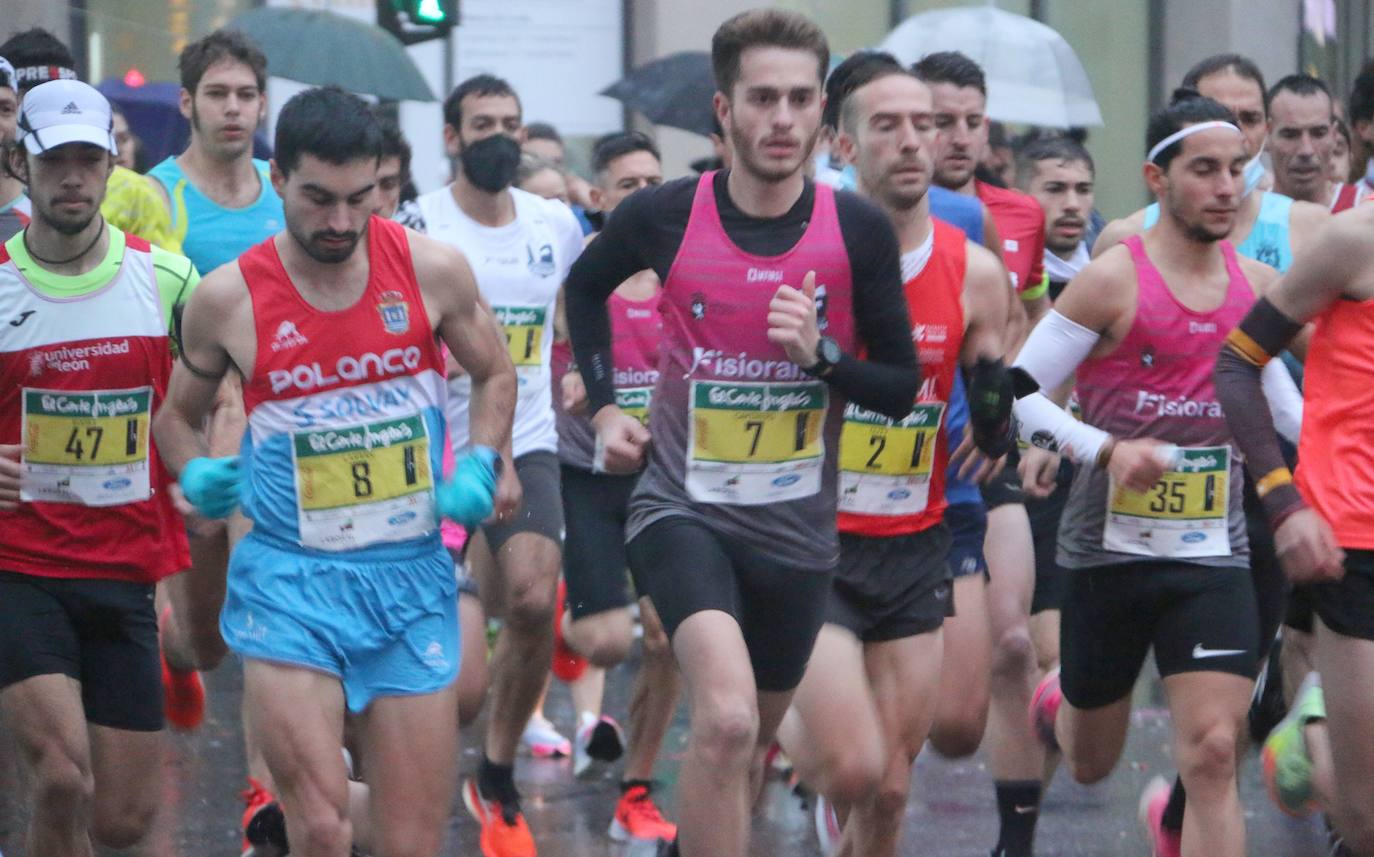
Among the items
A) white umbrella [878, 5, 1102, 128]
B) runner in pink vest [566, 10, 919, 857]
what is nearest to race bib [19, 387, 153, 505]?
runner in pink vest [566, 10, 919, 857]

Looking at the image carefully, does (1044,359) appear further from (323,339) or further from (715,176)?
(323,339)

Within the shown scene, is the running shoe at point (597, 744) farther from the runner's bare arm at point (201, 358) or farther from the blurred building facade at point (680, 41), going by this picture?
the blurred building facade at point (680, 41)

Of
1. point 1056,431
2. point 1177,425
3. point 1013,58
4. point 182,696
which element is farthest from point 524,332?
point 1013,58

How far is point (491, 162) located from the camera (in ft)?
27.3

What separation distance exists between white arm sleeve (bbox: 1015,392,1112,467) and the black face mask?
108 inches

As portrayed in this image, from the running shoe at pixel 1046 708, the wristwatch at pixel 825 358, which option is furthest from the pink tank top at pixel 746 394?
the running shoe at pixel 1046 708

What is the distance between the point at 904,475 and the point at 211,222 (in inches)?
113

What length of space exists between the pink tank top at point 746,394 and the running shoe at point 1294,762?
188 centimetres

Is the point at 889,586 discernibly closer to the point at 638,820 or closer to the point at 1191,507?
the point at 1191,507

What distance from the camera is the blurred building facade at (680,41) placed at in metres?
18.6

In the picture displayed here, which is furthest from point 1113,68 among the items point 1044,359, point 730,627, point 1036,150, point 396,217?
point 730,627

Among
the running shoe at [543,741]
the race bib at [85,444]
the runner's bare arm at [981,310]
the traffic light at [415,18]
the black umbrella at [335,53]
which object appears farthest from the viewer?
the black umbrella at [335,53]

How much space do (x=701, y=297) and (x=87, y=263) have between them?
1.79 m

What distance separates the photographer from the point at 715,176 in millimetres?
5621
